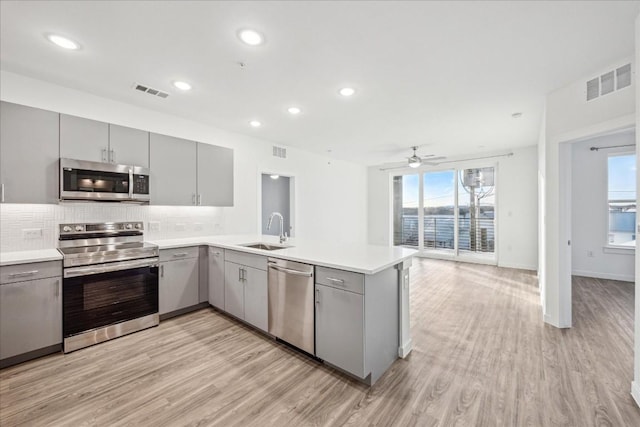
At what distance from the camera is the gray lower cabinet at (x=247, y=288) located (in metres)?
2.79

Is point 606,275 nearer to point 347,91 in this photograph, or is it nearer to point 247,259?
point 347,91

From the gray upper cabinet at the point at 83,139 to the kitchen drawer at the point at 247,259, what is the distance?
1.71 m

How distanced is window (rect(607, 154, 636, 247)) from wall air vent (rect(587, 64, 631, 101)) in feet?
11.6

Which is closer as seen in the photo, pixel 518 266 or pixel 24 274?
pixel 24 274

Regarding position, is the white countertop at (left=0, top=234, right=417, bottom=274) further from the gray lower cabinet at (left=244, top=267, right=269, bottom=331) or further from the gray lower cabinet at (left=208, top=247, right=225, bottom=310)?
the gray lower cabinet at (left=208, top=247, right=225, bottom=310)

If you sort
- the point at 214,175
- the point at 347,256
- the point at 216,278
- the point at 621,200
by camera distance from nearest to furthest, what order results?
the point at 347,256 → the point at 216,278 → the point at 214,175 → the point at 621,200

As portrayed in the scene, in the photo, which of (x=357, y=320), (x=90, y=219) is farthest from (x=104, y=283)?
(x=357, y=320)

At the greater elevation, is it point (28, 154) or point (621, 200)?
point (28, 154)

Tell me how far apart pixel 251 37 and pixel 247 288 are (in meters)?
2.38

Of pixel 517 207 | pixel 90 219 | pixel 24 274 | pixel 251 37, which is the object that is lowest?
pixel 24 274

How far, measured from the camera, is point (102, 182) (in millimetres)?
2926

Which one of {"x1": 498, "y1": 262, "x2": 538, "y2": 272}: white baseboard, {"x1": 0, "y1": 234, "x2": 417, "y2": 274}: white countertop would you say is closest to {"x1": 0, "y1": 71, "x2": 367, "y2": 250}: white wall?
{"x1": 0, "y1": 234, "x2": 417, "y2": 274}: white countertop

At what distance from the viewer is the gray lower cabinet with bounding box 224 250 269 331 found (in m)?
2.79

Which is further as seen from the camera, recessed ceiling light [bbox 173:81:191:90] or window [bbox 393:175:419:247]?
window [bbox 393:175:419:247]
